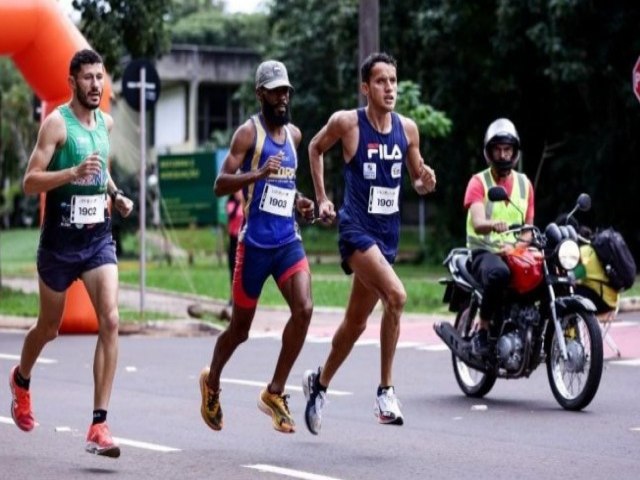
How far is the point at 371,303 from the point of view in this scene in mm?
9867

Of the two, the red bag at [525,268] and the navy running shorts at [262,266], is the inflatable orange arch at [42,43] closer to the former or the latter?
the red bag at [525,268]

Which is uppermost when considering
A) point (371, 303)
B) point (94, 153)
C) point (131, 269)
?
point (94, 153)

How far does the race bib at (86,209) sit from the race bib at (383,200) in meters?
1.65

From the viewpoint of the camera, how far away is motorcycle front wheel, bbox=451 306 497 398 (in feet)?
39.1

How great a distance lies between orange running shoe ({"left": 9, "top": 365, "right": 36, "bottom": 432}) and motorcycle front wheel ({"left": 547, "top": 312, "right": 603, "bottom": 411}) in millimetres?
3615

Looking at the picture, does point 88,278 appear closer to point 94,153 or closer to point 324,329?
point 94,153

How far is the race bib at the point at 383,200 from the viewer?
971cm

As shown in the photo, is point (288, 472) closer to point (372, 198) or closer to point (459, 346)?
point (372, 198)

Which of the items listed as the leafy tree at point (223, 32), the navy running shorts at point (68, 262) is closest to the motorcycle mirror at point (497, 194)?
the navy running shorts at point (68, 262)

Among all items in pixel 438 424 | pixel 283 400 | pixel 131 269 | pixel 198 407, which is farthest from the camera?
pixel 131 269

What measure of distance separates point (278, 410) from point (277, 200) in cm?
117

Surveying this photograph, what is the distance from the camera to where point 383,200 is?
972 centimetres

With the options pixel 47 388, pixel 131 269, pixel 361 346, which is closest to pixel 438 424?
pixel 47 388

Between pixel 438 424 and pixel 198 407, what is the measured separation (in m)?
1.80
